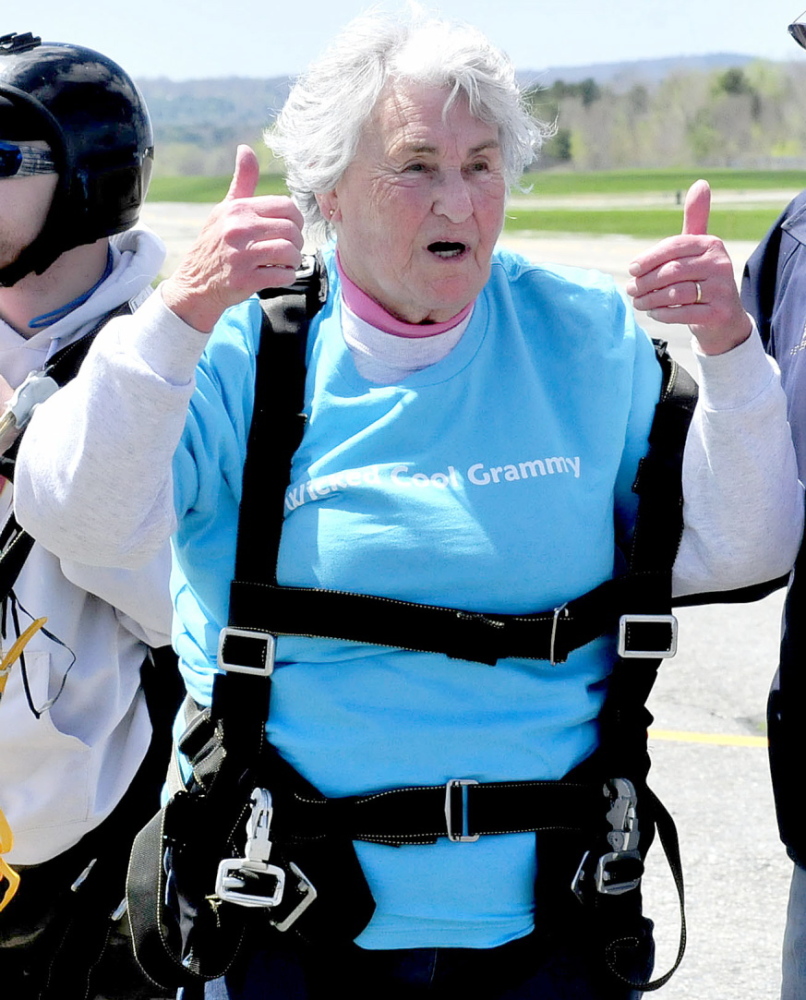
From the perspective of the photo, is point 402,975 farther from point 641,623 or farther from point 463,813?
point 641,623

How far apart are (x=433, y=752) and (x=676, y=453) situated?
561 millimetres

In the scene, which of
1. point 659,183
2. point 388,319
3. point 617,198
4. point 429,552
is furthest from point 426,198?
point 659,183

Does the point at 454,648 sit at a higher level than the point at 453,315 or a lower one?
lower

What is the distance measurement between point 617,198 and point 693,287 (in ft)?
205

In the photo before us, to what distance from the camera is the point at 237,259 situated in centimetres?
174

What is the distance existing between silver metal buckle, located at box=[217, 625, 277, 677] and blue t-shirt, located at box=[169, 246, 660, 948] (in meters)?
0.05

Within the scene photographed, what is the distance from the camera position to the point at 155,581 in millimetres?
2379

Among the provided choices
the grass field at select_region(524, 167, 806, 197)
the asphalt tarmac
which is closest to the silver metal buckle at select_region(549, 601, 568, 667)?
the asphalt tarmac

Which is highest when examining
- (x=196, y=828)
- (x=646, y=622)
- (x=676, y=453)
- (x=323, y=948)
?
(x=676, y=453)

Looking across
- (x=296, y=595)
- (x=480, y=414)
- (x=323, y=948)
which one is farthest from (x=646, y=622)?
(x=323, y=948)

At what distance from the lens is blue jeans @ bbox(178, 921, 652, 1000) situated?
77.1 inches

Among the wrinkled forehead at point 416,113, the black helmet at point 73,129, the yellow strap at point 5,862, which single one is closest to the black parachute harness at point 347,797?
the wrinkled forehead at point 416,113

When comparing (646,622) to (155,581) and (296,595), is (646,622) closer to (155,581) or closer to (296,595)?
(296,595)

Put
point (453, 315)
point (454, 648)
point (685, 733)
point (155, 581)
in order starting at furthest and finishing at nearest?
point (685, 733) < point (155, 581) < point (453, 315) < point (454, 648)
